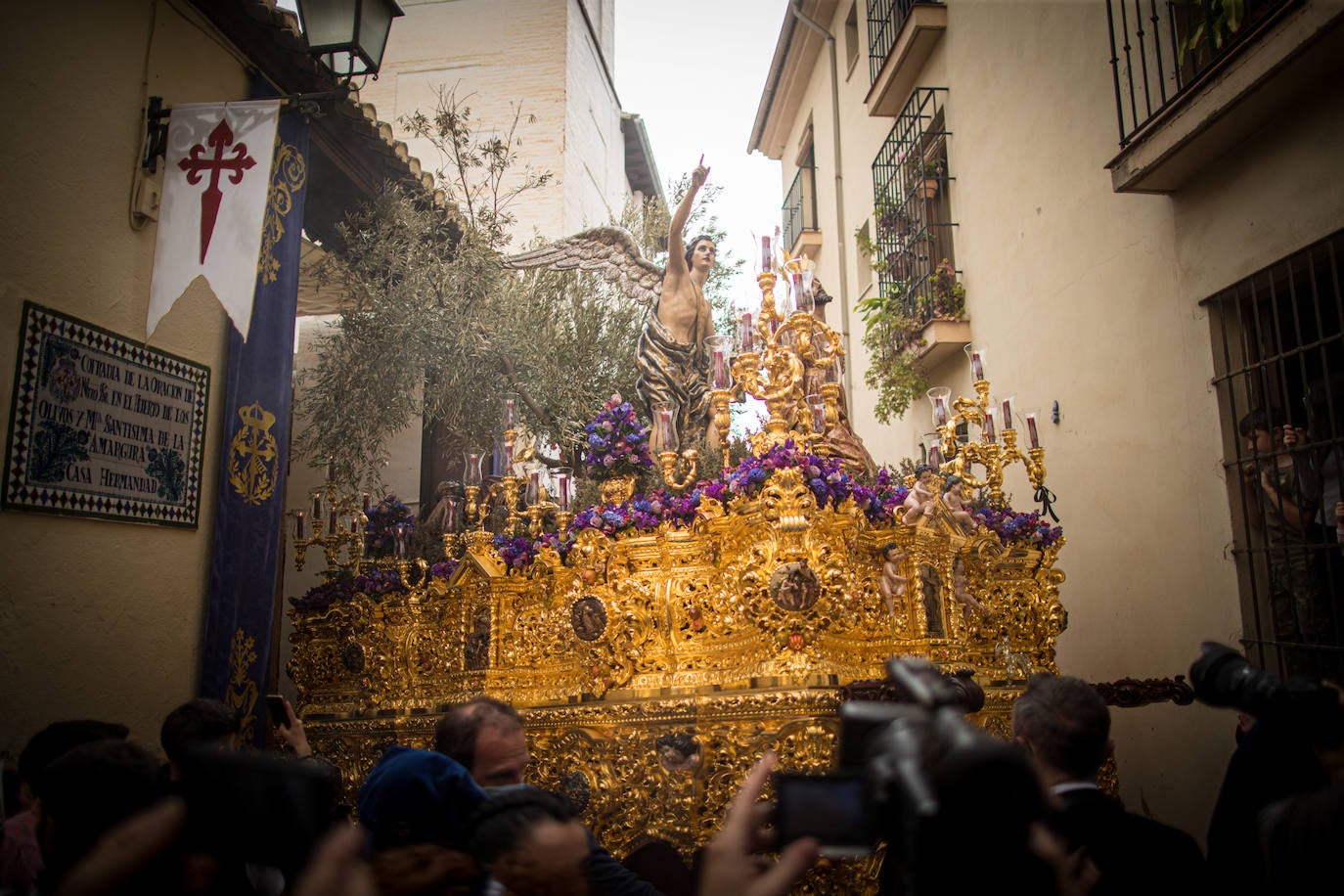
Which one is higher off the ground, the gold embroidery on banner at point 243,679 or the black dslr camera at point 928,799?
the black dslr camera at point 928,799

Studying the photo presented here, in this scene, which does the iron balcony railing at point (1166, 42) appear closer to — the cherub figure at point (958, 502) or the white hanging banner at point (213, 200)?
the cherub figure at point (958, 502)

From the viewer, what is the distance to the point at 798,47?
48.0 feet

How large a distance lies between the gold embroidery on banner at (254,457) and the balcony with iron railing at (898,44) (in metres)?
7.31

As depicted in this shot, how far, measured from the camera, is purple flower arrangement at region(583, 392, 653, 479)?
244 inches

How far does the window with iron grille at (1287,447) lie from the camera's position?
175 inches

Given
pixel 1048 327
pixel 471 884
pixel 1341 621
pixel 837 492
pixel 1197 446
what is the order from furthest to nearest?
pixel 1048 327 → pixel 1197 446 → pixel 837 492 → pixel 1341 621 → pixel 471 884

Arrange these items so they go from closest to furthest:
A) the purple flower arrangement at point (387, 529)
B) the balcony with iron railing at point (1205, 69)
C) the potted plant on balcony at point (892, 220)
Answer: the balcony with iron railing at point (1205, 69), the purple flower arrangement at point (387, 529), the potted plant on balcony at point (892, 220)

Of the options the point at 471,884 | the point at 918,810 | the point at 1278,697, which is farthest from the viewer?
the point at 1278,697

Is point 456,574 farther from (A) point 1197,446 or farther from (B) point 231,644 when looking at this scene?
(A) point 1197,446

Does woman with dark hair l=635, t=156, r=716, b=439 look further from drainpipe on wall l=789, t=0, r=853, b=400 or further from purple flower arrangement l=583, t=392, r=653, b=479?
drainpipe on wall l=789, t=0, r=853, b=400

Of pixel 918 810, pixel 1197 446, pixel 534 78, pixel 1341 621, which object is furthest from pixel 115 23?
pixel 534 78

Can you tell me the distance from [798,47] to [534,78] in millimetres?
4279

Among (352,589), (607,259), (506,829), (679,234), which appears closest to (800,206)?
(607,259)

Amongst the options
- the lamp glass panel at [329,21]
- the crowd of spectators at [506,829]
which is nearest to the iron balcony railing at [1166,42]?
the crowd of spectators at [506,829]
